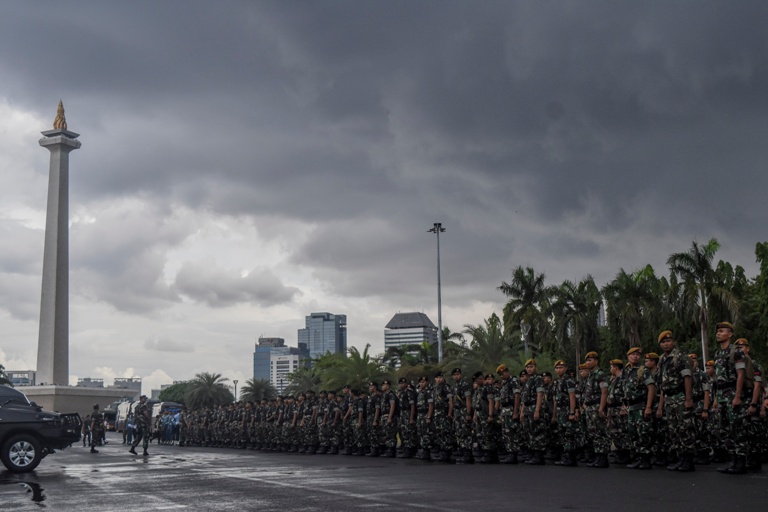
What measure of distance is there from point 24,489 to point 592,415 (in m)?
8.88

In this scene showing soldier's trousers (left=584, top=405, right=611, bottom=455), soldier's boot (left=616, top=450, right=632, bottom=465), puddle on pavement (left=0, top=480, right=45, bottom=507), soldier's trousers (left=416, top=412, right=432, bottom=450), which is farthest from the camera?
soldier's trousers (left=416, top=412, right=432, bottom=450)

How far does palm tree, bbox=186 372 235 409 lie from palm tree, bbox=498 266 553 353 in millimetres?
36682

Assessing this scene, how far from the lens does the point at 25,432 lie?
16.3 metres

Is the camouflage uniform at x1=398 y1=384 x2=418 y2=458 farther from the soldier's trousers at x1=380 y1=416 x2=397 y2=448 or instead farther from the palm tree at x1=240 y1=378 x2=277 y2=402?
the palm tree at x1=240 y1=378 x2=277 y2=402

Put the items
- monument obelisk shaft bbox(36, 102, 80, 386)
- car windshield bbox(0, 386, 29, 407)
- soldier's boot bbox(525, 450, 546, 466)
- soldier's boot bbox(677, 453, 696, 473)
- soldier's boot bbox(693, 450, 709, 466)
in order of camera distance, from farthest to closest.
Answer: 1. monument obelisk shaft bbox(36, 102, 80, 386)
2. car windshield bbox(0, 386, 29, 407)
3. soldier's boot bbox(525, 450, 546, 466)
4. soldier's boot bbox(693, 450, 709, 466)
5. soldier's boot bbox(677, 453, 696, 473)

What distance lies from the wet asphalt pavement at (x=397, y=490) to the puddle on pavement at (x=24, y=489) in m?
0.01

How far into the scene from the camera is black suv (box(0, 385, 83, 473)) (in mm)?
16016

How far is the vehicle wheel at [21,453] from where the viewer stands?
1596cm

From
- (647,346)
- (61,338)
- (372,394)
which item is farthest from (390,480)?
(61,338)

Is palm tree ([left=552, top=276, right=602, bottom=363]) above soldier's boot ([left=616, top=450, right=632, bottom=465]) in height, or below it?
above

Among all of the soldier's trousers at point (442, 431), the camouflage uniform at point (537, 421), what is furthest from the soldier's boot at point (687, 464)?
the soldier's trousers at point (442, 431)

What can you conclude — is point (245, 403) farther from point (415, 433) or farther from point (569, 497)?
point (569, 497)

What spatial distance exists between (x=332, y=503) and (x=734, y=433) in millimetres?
5748

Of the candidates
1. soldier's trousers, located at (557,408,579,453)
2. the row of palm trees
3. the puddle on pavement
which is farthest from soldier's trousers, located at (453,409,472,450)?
the row of palm trees
